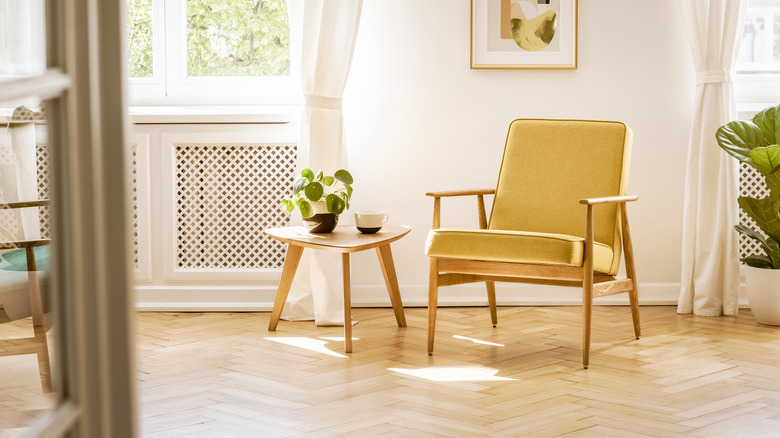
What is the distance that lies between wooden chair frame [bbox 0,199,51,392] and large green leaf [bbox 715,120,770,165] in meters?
3.03

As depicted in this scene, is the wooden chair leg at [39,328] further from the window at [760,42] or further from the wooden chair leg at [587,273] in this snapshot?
the window at [760,42]

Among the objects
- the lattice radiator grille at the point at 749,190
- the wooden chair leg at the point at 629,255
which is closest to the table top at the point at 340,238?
the wooden chair leg at the point at 629,255

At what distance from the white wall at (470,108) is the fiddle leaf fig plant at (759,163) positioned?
419mm

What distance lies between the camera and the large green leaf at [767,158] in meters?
3.26

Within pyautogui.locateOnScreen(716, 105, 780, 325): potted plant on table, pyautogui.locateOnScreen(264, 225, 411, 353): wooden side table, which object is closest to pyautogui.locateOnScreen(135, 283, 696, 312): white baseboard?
pyautogui.locateOnScreen(264, 225, 411, 353): wooden side table

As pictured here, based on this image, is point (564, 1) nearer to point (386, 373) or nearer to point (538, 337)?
point (538, 337)

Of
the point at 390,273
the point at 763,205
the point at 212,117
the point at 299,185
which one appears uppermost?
the point at 212,117

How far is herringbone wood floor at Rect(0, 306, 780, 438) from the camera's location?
2.31 m

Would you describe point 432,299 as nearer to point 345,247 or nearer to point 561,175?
point 345,247

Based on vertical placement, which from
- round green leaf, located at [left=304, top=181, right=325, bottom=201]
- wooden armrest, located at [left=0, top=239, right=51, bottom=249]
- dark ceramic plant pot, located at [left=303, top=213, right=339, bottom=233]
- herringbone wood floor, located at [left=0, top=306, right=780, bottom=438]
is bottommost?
herringbone wood floor, located at [left=0, top=306, right=780, bottom=438]

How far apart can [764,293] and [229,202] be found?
7.50 ft

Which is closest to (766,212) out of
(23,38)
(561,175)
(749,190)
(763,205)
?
(763,205)

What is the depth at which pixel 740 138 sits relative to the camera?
11.2 feet

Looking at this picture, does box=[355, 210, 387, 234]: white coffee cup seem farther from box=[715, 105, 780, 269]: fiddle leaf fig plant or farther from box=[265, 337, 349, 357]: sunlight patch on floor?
box=[715, 105, 780, 269]: fiddle leaf fig plant
